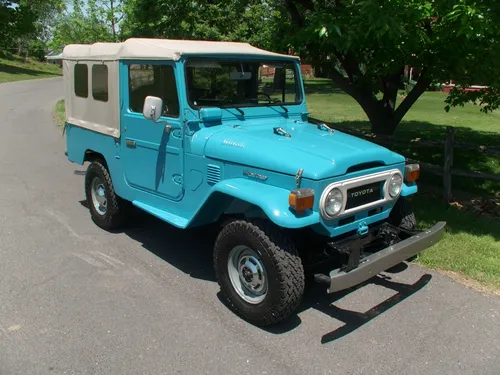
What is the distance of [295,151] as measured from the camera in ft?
12.3

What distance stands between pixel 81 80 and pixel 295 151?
3303mm

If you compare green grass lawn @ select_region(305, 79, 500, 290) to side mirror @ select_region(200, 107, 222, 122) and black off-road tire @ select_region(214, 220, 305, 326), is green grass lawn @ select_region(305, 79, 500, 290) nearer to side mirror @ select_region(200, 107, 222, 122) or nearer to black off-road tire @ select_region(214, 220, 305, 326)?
black off-road tire @ select_region(214, 220, 305, 326)

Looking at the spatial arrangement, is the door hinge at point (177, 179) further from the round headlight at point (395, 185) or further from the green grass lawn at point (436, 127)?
the green grass lawn at point (436, 127)

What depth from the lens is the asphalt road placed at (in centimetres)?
325

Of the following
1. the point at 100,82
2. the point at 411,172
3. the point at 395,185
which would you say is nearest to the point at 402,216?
Result: the point at 411,172

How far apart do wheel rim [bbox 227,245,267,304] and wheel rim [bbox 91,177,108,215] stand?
2420 mm

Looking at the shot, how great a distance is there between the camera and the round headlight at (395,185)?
400 centimetres

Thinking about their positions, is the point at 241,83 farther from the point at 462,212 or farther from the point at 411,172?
the point at 462,212

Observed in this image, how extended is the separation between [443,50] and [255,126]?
3545 millimetres

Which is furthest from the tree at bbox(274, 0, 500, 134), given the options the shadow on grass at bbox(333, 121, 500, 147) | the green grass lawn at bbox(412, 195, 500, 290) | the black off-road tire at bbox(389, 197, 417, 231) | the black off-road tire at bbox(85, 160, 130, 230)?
the black off-road tire at bbox(85, 160, 130, 230)

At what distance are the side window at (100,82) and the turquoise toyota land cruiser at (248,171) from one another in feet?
0.04

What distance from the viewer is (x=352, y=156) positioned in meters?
3.67

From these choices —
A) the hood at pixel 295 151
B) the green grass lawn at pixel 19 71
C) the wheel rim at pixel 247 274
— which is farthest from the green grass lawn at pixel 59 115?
the green grass lawn at pixel 19 71

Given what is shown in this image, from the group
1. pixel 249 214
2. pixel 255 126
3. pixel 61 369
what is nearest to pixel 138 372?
pixel 61 369
